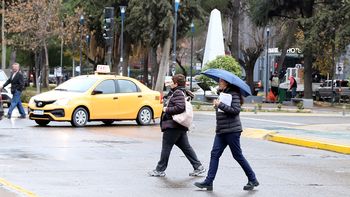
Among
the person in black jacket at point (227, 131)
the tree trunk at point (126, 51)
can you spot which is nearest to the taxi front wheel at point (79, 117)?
the person in black jacket at point (227, 131)

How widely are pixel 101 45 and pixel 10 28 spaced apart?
8929 millimetres

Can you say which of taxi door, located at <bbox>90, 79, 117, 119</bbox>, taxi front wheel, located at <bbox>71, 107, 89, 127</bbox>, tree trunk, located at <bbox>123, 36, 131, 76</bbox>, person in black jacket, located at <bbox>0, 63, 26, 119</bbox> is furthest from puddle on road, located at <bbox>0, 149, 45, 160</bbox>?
tree trunk, located at <bbox>123, 36, 131, 76</bbox>

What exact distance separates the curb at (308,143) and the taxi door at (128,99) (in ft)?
14.4

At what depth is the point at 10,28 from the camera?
4653 centimetres

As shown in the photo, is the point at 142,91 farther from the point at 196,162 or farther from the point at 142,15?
the point at 142,15

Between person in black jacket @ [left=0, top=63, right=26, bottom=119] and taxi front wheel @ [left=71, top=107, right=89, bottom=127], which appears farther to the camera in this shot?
person in black jacket @ [left=0, top=63, right=26, bottom=119]

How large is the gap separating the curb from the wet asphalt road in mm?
301

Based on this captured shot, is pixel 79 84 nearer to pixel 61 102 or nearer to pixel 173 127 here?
pixel 61 102

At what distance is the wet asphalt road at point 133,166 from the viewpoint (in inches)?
396

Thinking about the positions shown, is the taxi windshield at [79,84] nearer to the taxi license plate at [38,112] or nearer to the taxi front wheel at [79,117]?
the taxi front wheel at [79,117]

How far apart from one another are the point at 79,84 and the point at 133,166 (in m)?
9.21

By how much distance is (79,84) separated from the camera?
21.2m

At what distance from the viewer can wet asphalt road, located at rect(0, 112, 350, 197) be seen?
10.1 meters

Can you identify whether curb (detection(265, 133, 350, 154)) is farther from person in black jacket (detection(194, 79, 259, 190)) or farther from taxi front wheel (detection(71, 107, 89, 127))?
person in black jacket (detection(194, 79, 259, 190))
